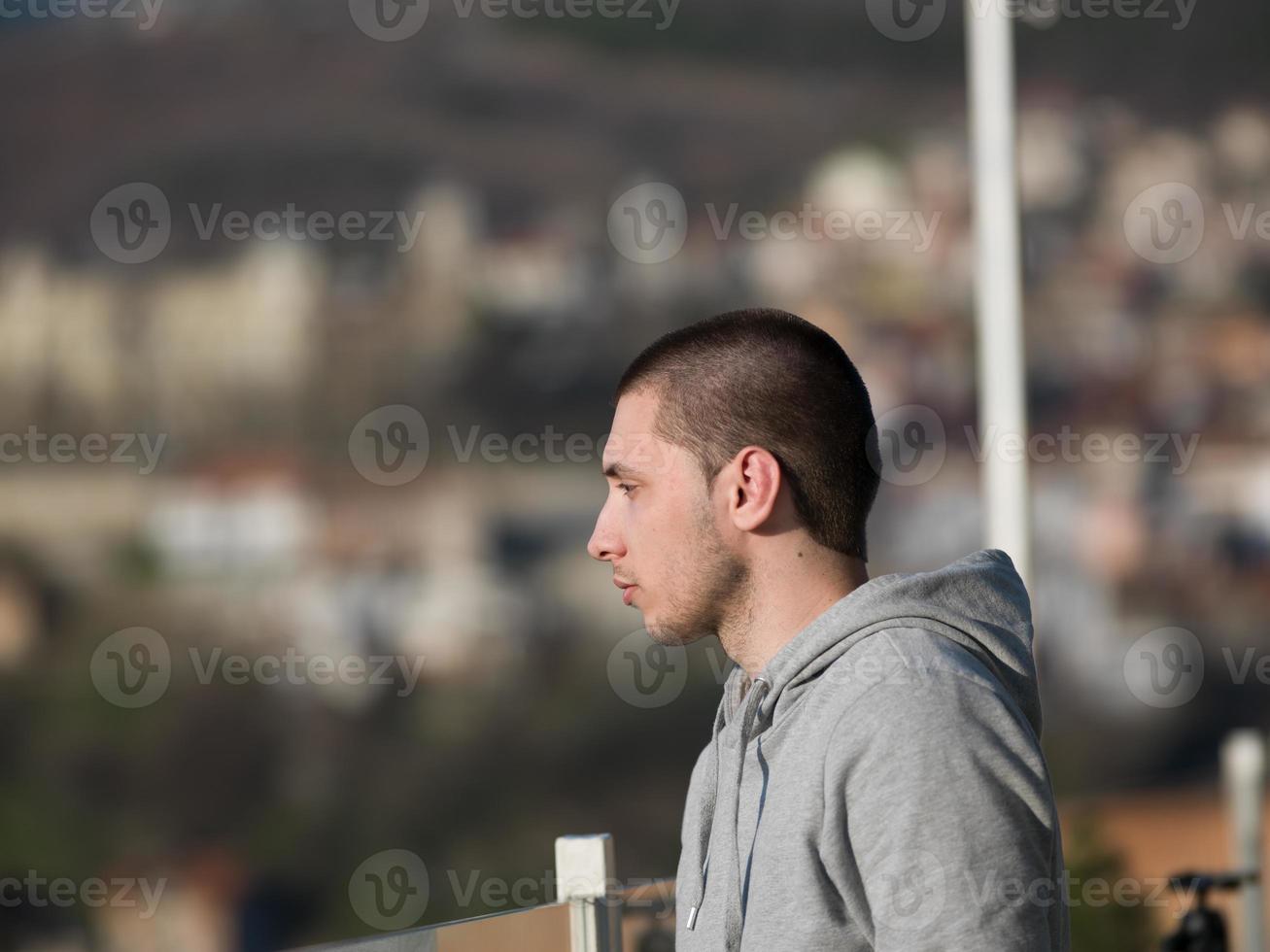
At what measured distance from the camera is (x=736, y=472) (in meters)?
1.80

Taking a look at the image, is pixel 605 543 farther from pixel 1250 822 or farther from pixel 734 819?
pixel 1250 822

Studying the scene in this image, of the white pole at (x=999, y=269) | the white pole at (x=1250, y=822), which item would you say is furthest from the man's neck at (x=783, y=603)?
the white pole at (x=1250, y=822)

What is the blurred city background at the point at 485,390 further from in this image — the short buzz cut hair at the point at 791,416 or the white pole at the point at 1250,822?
the short buzz cut hair at the point at 791,416

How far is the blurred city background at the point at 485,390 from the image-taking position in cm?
1072

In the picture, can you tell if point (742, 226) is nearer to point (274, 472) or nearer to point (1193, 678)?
point (274, 472)

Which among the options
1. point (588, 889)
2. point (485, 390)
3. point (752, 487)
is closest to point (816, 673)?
point (752, 487)

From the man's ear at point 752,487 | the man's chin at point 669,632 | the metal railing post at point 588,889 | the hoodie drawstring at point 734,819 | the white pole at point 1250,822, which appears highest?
the man's ear at point 752,487

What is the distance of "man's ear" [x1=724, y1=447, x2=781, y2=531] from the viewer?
179cm

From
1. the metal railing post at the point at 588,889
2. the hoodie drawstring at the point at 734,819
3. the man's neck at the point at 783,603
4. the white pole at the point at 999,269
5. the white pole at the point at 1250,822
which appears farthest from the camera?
the white pole at the point at 999,269

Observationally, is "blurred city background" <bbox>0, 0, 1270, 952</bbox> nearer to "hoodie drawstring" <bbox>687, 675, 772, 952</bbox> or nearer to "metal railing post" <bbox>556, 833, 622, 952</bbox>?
"metal railing post" <bbox>556, 833, 622, 952</bbox>

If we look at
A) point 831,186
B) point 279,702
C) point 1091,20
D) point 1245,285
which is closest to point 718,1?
point 831,186

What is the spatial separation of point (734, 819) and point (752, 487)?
362 millimetres

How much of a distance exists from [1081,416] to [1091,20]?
3477 millimetres

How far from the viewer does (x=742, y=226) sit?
12.8 meters
